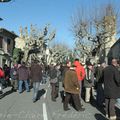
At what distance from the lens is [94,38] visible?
47.9 m

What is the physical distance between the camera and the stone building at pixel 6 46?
51.8 metres

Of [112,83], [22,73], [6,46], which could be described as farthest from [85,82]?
[6,46]

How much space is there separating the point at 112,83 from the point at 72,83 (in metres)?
2.47

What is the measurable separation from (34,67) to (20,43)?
4633 cm

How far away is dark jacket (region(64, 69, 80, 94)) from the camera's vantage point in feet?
44.3

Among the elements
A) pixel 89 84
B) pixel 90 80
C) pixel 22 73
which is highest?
pixel 22 73

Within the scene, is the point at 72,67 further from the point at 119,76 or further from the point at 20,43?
the point at 20,43

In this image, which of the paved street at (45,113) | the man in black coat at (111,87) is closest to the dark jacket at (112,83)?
the man in black coat at (111,87)

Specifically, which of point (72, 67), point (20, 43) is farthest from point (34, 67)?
point (20, 43)

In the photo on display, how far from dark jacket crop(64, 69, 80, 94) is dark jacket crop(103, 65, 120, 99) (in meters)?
2.20

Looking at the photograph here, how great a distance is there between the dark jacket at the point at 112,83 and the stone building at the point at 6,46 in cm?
3926

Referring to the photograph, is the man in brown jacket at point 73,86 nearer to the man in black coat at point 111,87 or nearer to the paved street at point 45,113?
the paved street at point 45,113

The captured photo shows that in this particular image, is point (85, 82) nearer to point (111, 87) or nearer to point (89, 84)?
point (89, 84)

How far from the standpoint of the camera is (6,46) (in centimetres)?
5531
